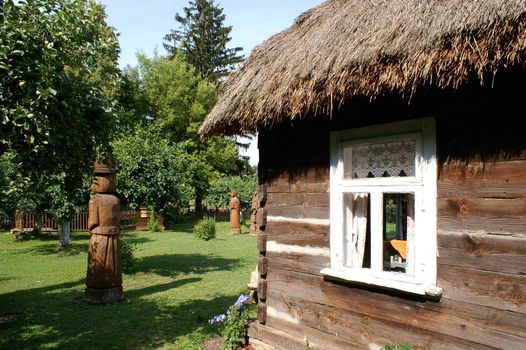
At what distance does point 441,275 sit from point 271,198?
7.76 ft

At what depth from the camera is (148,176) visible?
1413cm

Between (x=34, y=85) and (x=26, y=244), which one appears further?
(x=26, y=244)

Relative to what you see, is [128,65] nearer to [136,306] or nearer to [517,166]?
[136,306]

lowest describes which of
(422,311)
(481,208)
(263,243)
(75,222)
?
(75,222)

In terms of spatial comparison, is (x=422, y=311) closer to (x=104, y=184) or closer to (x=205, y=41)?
(x=104, y=184)

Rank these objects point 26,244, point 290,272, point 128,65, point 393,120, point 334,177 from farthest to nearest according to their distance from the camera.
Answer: point 128,65
point 26,244
point 290,272
point 334,177
point 393,120

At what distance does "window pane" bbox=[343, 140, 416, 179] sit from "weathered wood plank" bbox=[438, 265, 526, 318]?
97cm

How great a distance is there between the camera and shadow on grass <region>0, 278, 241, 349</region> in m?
6.39

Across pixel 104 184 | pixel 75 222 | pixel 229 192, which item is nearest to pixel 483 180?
pixel 104 184

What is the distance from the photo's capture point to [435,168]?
3.82 metres

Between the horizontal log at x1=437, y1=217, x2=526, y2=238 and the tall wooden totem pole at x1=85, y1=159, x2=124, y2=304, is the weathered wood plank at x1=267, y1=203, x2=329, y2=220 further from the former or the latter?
the tall wooden totem pole at x1=85, y1=159, x2=124, y2=304

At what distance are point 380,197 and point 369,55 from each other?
137cm

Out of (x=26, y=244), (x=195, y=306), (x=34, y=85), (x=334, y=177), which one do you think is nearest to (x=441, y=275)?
(x=334, y=177)

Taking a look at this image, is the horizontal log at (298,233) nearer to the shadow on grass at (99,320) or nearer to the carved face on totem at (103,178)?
the shadow on grass at (99,320)
